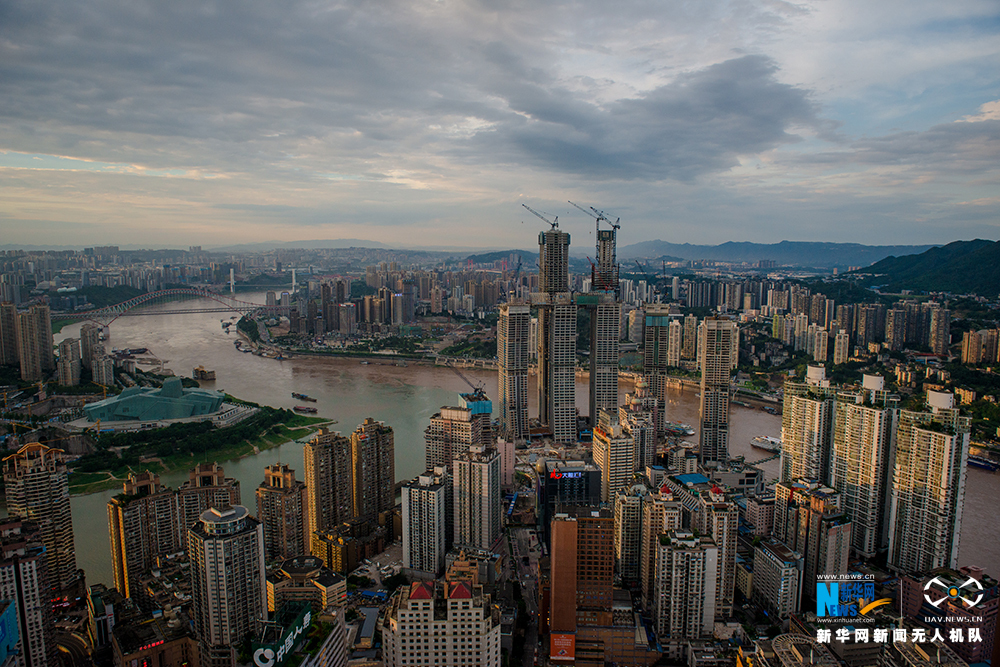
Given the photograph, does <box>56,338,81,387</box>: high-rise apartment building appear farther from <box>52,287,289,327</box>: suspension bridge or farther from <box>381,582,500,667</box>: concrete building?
<box>381,582,500,667</box>: concrete building

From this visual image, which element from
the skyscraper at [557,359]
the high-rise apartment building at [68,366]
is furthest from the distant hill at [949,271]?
the high-rise apartment building at [68,366]

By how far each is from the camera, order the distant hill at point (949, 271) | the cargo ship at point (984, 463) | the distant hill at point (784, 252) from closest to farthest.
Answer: the cargo ship at point (984, 463) → the distant hill at point (949, 271) → the distant hill at point (784, 252)

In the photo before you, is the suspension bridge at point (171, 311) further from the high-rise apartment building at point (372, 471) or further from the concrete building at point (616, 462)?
the concrete building at point (616, 462)

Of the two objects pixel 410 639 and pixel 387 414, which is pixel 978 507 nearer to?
pixel 410 639

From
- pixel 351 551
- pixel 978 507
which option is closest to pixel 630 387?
pixel 978 507

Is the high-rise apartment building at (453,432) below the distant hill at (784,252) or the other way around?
below

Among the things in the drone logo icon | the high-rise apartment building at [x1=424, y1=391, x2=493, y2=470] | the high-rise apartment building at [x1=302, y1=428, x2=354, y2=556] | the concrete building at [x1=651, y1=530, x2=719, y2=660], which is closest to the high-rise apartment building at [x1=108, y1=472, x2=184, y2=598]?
the high-rise apartment building at [x1=302, y1=428, x2=354, y2=556]
